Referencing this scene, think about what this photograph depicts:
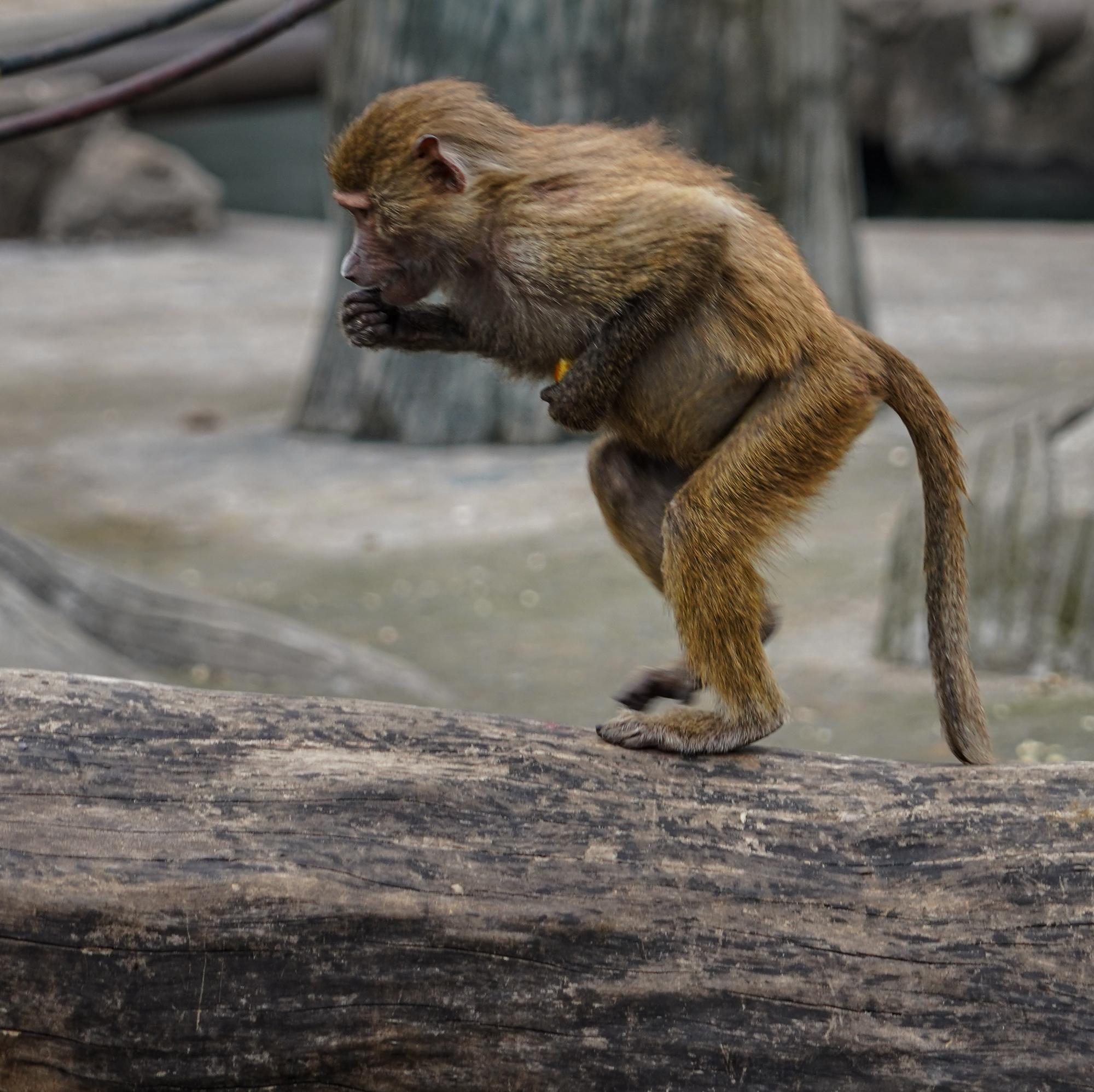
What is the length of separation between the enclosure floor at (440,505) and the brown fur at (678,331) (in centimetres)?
27

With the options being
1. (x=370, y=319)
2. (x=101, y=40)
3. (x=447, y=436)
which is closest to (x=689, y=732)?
(x=370, y=319)

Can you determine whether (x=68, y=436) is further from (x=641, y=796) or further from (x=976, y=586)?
(x=641, y=796)

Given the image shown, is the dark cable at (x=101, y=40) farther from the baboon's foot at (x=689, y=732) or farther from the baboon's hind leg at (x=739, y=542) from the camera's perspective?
the baboon's foot at (x=689, y=732)

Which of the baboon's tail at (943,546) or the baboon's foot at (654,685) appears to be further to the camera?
the baboon's foot at (654,685)

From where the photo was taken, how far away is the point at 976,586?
5.60 meters

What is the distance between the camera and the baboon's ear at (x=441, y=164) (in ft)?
9.87

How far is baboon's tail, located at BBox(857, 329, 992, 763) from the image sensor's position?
303 centimetres

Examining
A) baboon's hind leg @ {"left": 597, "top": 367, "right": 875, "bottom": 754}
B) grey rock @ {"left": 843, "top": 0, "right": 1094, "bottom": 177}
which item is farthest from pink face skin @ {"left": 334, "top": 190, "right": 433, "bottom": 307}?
grey rock @ {"left": 843, "top": 0, "right": 1094, "bottom": 177}

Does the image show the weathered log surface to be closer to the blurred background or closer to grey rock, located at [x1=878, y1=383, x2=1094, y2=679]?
the blurred background

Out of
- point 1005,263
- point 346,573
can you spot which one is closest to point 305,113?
point 1005,263

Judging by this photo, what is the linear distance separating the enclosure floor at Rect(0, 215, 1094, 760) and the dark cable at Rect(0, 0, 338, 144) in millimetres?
1991

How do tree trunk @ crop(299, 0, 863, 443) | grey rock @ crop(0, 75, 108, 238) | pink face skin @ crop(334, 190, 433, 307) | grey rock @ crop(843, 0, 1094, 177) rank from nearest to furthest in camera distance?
1. pink face skin @ crop(334, 190, 433, 307)
2. tree trunk @ crop(299, 0, 863, 443)
3. grey rock @ crop(0, 75, 108, 238)
4. grey rock @ crop(843, 0, 1094, 177)

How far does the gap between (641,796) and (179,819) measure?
819 mm

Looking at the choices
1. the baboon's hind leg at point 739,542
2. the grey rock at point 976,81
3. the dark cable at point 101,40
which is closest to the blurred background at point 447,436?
the baboon's hind leg at point 739,542
